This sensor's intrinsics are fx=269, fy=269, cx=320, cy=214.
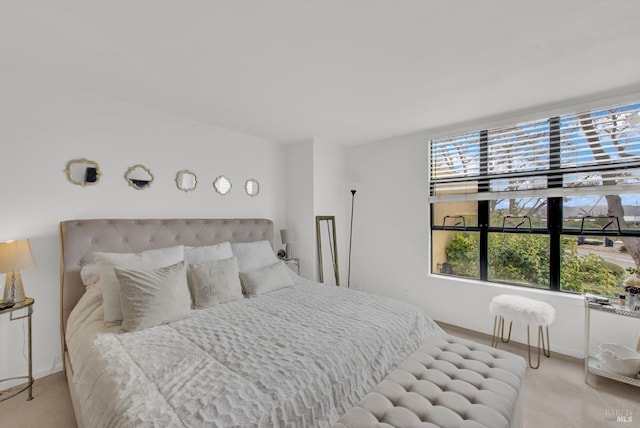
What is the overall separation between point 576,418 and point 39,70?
4.50 m

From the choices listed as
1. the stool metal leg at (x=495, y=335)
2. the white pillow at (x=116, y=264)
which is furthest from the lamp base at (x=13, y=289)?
the stool metal leg at (x=495, y=335)

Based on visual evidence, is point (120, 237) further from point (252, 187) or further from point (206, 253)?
point (252, 187)

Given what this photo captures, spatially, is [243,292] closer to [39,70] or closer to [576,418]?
[39,70]

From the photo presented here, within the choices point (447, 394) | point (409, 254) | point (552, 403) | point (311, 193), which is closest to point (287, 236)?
point (311, 193)

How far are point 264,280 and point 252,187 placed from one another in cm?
144

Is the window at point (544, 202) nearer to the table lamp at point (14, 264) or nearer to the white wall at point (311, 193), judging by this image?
the white wall at point (311, 193)

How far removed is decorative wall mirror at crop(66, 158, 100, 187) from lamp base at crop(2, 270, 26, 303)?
31.6 inches

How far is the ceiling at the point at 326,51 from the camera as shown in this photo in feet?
4.63

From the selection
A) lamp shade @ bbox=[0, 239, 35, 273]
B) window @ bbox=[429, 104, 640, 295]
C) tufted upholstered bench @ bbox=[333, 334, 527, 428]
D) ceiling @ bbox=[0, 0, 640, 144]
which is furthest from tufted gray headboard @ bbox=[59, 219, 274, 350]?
window @ bbox=[429, 104, 640, 295]

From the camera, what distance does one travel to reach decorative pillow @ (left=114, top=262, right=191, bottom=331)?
5.68 feet

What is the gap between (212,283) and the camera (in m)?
2.25

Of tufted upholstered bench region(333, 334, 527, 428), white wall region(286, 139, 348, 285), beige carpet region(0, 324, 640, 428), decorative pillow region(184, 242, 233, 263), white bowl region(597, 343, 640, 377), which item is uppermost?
white wall region(286, 139, 348, 285)

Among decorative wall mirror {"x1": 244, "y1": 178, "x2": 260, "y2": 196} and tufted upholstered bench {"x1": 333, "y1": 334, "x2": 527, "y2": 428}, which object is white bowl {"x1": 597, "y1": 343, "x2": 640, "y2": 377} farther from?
decorative wall mirror {"x1": 244, "y1": 178, "x2": 260, "y2": 196}

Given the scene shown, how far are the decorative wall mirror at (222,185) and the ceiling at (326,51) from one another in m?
0.84
